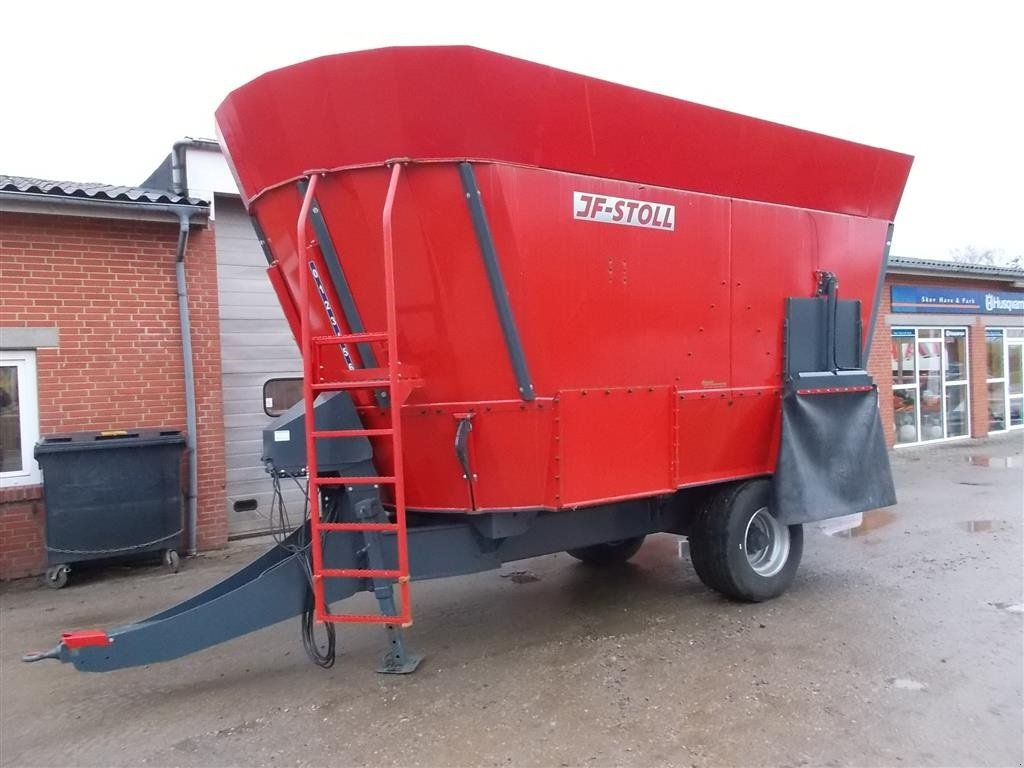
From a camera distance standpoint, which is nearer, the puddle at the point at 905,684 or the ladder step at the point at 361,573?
the ladder step at the point at 361,573

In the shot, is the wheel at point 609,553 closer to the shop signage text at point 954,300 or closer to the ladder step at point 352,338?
the ladder step at point 352,338

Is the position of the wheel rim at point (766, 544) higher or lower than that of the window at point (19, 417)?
lower

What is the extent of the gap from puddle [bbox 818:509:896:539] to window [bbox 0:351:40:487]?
7731 millimetres

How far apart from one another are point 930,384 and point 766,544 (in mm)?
11418

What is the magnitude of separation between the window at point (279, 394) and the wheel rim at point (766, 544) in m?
4.82

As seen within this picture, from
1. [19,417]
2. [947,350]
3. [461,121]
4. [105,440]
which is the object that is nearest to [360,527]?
[461,121]

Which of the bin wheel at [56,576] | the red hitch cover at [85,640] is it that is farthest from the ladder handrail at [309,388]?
the bin wheel at [56,576]

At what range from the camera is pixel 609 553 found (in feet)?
21.7

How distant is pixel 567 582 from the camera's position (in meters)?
6.16

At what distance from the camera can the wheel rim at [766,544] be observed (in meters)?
5.43

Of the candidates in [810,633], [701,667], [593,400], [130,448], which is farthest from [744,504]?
[130,448]

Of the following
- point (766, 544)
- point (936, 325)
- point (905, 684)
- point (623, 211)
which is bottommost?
point (905, 684)

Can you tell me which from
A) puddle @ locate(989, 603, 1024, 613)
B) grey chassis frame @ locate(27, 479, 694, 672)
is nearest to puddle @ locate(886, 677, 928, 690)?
puddle @ locate(989, 603, 1024, 613)

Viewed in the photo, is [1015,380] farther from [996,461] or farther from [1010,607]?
[1010,607]
